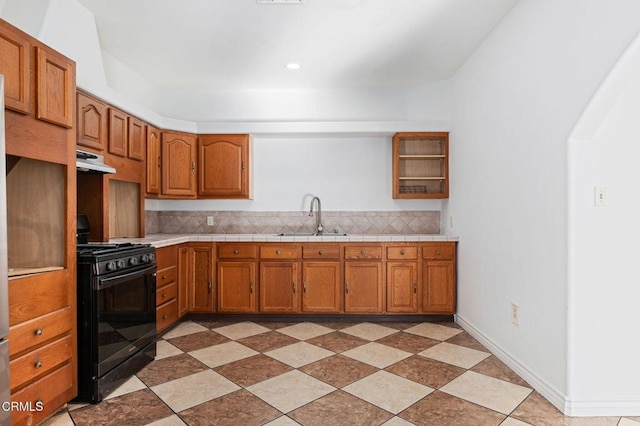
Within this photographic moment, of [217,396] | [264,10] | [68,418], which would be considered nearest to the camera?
[68,418]

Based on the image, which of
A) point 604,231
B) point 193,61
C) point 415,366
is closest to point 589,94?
point 604,231

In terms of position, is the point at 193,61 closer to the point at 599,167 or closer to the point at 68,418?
the point at 68,418

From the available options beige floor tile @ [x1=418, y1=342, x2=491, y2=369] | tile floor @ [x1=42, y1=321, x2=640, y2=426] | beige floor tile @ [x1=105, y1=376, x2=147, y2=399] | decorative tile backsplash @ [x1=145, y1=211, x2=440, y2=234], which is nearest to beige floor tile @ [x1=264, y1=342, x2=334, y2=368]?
tile floor @ [x1=42, y1=321, x2=640, y2=426]

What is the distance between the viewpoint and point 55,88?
2.09 m

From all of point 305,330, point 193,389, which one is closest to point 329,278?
point 305,330

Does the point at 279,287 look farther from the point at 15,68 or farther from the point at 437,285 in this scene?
the point at 15,68

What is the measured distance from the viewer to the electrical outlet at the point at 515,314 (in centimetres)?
266

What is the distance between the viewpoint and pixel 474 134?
3457 millimetres

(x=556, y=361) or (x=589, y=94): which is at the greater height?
(x=589, y=94)

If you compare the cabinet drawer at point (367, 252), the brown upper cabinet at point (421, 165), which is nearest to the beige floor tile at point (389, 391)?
the cabinet drawer at point (367, 252)

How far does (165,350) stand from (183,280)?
85cm

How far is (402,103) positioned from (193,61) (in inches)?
91.8

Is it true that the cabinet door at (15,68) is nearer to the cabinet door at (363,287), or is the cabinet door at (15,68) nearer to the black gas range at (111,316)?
the black gas range at (111,316)

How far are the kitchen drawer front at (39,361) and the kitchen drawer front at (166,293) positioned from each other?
1.17m
